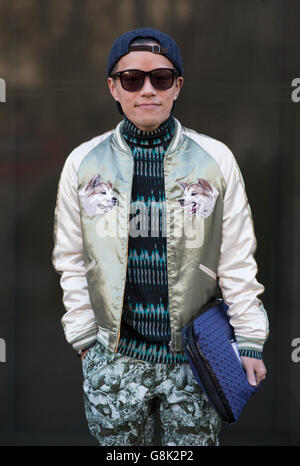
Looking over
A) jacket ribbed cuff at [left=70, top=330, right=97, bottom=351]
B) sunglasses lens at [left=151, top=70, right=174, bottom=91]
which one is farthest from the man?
jacket ribbed cuff at [left=70, top=330, right=97, bottom=351]

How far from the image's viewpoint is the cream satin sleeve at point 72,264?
2582mm

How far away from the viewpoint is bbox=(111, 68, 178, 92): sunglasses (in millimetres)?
2348

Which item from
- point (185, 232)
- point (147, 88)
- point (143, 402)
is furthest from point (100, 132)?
point (143, 402)

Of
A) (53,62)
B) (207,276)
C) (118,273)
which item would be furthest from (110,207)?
(53,62)

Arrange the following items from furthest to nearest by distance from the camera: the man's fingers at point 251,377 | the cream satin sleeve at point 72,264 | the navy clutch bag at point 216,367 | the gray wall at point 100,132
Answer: the gray wall at point 100,132 → the cream satin sleeve at point 72,264 → the man's fingers at point 251,377 → the navy clutch bag at point 216,367

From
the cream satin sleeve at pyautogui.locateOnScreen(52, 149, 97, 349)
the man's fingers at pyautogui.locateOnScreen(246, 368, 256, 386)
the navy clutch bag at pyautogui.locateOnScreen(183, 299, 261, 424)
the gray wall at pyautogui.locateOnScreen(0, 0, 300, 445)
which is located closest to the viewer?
the navy clutch bag at pyautogui.locateOnScreen(183, 299, 261, 424)

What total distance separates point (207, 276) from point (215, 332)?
0.25 m

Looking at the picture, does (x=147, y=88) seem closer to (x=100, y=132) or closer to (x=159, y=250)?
(x=159, y=250)

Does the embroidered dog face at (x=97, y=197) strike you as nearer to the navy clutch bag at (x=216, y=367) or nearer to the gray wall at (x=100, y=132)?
the navy clutch bag at (x=216, y=367)

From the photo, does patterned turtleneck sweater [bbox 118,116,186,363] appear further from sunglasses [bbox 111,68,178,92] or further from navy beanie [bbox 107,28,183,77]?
navy beanie [bbox 107,28,183,77]

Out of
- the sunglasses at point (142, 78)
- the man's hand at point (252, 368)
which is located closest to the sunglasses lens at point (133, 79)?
the sunglasses at point (142, 78)

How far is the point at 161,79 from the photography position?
93.4 inches

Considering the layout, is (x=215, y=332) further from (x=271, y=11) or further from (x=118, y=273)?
(x=271, y=11)

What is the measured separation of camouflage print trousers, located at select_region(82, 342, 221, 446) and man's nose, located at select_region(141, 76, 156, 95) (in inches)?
→ 45.8
